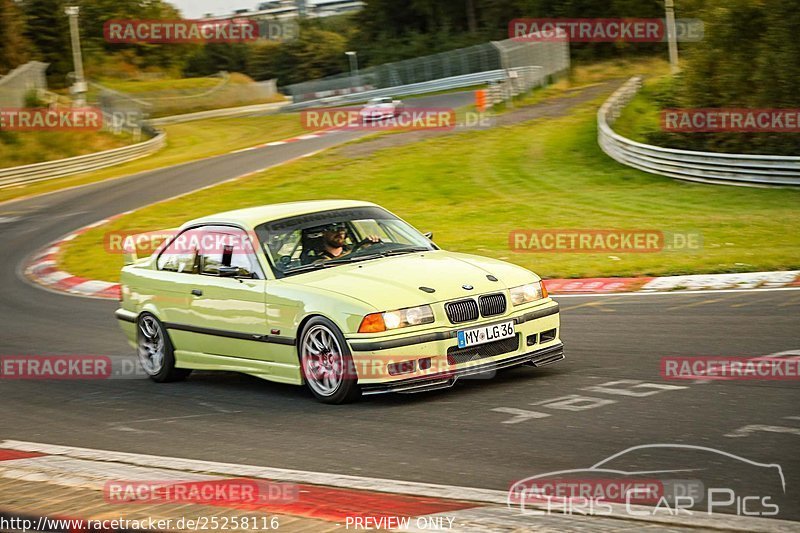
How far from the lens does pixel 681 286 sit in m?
12.4

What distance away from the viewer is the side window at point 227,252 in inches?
343

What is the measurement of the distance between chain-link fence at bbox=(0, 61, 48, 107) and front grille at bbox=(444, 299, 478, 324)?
138 ft

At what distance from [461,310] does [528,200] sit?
15.9 metres

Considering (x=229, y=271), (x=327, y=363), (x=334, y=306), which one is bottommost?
(x=327, y=363)

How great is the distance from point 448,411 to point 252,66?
110 metres

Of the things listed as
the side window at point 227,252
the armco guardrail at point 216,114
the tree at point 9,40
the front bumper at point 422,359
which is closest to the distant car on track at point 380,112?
the armco guardrail at point 216,114

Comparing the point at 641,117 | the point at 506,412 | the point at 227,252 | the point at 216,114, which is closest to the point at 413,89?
the point at 216,114

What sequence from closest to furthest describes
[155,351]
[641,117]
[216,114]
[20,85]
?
[155,351] → [641,117] → [20,85] → [216,114]

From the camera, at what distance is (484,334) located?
25.8ft

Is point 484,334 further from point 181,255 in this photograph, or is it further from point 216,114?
point 216,114

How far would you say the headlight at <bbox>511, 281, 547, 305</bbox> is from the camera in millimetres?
8134

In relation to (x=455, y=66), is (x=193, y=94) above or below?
below

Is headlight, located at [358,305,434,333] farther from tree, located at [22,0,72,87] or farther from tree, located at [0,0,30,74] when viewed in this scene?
tree, located at [22,0,72,87]

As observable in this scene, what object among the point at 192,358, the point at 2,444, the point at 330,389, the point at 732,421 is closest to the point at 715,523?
the point at 732,421
